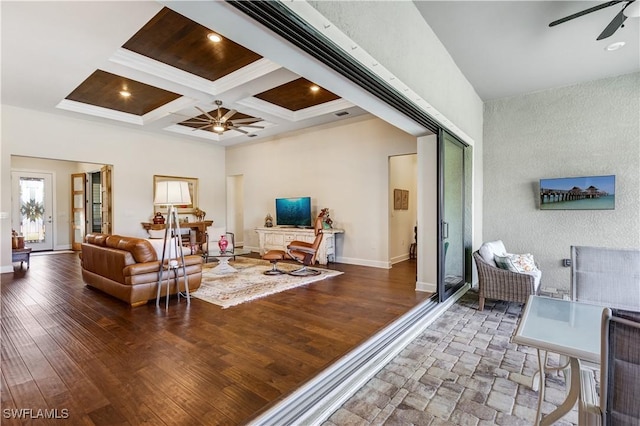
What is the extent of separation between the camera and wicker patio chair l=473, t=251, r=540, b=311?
367 cm

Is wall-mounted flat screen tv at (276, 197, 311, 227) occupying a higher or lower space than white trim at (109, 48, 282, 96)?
lower

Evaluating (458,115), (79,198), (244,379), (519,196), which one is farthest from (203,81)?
(79,198)

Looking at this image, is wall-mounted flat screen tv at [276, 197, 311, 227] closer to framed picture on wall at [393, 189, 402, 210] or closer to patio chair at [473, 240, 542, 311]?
framed picture on wall at [393, 189, 402, 210]

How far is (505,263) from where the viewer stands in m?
3.90

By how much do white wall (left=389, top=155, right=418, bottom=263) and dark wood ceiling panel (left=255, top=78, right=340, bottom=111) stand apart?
78.3 inches

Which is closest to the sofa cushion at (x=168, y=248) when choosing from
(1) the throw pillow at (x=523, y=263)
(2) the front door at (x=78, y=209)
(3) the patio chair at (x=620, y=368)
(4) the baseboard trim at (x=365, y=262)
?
(4) the baseboard trim at (x=365, y=262)

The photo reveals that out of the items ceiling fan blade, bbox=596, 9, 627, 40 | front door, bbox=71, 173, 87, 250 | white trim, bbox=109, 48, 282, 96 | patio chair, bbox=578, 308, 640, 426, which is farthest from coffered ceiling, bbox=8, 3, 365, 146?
front door, bbox=71, 173, 87, 250

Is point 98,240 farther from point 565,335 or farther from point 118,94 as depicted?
point 565,335

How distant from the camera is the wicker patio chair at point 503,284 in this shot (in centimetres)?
367

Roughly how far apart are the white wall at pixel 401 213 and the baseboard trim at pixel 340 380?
3.53 meters

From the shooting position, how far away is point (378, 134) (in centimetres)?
623

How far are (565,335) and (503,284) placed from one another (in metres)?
2.45

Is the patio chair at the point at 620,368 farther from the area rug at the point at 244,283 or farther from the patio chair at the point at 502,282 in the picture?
the area rug at the point at 244,283

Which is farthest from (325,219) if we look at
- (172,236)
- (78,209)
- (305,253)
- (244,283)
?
(78,209)
